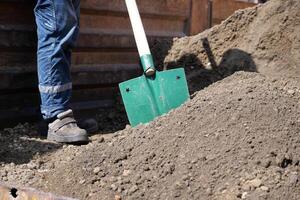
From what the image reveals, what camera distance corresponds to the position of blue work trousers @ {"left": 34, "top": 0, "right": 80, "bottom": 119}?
11.4 ft

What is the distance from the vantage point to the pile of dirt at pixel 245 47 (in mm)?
4363

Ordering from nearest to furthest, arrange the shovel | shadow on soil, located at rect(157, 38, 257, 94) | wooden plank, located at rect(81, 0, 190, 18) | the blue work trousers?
1. the blue work trousers
2. the shovel
3. wooden plank, located at rect(81, 0, 190, 18)
4. shadow on soil, located at rect(157, 38, 257, 94)

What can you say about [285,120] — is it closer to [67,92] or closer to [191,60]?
[67,92]

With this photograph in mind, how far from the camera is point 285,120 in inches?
111

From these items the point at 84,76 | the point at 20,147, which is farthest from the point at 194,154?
the point at 84,76

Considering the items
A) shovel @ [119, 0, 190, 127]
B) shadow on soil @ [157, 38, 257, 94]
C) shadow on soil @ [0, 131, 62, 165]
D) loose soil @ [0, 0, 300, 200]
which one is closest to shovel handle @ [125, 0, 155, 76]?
shovel @ [119, 0, 190, 127]

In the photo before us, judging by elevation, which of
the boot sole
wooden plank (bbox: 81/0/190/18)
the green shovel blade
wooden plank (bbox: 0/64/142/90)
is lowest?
the boot sole

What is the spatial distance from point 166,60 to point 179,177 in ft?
8.41

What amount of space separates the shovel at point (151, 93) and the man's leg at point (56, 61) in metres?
0.37

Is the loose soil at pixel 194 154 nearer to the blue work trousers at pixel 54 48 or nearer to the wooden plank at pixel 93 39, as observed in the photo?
the blue work trousers at pixel 54 48

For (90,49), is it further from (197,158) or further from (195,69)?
(197,158)

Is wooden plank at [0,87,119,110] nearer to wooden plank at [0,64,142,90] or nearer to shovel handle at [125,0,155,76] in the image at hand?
wooden plank at [0,64,142,90]

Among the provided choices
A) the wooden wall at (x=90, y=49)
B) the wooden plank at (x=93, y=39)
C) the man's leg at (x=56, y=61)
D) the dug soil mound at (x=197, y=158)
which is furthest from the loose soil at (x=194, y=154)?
the wooden plank at (x=93, y=39)

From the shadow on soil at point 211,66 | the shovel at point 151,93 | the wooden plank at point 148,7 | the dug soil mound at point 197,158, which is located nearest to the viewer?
the dug soil mound at point 197,158
